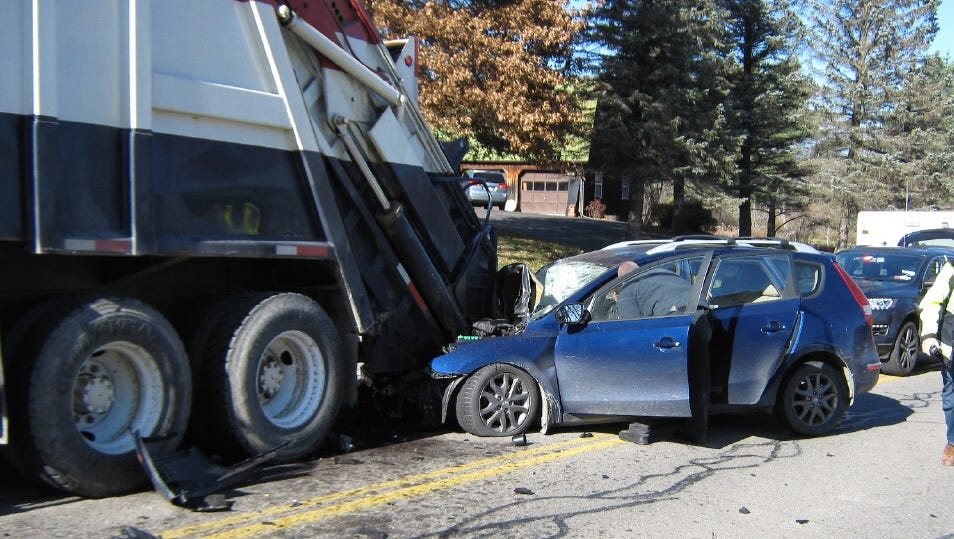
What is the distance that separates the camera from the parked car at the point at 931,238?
62.6 ft

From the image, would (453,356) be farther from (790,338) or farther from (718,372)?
(790,338)

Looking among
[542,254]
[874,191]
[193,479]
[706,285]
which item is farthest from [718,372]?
[874,191]

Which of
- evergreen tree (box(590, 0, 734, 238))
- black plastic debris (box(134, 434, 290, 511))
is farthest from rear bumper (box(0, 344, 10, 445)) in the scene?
evergreen tree (box(590, 0, 734, 238))

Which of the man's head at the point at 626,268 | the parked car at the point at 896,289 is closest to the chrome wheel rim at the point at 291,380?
the man's head at the point at 626,268

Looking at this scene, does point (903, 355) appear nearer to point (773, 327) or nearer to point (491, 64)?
point (773, 327)

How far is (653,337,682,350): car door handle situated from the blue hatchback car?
0.01 meters

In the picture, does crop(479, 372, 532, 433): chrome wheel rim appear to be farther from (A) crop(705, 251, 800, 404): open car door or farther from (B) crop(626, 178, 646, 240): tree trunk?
(B) crop(626, 178, 646, 240): tree trunk

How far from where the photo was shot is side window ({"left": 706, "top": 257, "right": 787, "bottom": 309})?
725 centimetres

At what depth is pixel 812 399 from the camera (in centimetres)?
739

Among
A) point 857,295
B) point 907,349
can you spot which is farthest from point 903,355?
point 857,295

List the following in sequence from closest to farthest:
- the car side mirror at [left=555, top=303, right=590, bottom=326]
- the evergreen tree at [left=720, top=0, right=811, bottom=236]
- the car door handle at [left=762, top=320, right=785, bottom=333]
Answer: the car side mirror at [left=555, top=303, right=590, bottom=326], the car door handle at [left=762, top=320, right=785, bottom=333], the evergreen tree at [left=720, top=0, right=811, bottom=236]

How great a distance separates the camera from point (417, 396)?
7391mm

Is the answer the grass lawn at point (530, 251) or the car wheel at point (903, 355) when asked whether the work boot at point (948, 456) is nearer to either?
the car wheel at point (903, 355)

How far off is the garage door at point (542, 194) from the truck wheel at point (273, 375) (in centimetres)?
3646
